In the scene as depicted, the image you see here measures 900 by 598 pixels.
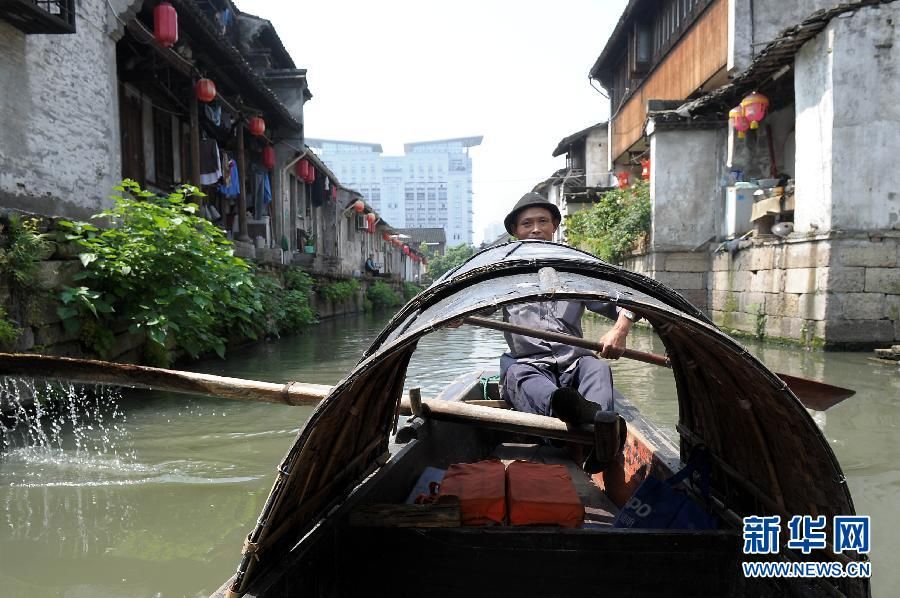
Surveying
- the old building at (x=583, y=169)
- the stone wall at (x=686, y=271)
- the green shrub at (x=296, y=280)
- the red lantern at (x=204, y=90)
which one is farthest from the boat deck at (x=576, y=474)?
the old building at (x=583, y=169)

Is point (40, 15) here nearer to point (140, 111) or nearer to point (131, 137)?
point (131, 137)

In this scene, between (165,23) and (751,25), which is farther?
Answer: (751,25)

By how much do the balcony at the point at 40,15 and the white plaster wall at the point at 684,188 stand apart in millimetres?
10041

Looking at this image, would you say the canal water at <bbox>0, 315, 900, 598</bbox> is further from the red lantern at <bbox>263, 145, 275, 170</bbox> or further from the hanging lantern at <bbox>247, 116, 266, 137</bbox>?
the red lantern at <bbox>263, 145, 275, 170</bbox>

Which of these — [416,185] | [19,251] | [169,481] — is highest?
[416,185]

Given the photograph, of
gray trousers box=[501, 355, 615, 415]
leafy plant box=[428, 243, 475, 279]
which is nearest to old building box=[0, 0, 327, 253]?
gray trousers box=[501, 355, 615, 415]

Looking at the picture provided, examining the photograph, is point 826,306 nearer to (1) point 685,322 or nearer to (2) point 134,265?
(1) point 685,322

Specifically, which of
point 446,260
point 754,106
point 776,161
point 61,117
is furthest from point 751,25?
point 446,260

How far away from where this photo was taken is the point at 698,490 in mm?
2211

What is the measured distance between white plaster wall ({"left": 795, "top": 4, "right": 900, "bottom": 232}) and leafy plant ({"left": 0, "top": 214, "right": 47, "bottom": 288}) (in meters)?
8.98

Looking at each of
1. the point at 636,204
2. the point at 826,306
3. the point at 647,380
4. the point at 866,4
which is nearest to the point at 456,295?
the point at 647,380

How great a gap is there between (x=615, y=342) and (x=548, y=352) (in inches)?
20.9

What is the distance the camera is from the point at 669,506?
6.97 feet

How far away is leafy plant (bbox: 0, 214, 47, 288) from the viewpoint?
4547 millimetres
